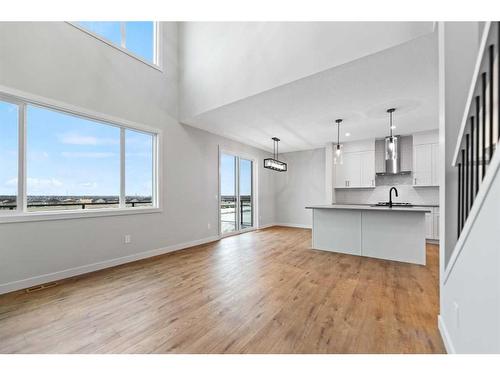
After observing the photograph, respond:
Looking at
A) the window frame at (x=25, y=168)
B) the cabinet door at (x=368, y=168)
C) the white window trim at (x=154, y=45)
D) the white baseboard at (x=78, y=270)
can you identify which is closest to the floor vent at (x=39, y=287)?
the white baseboard at (x=78, y=270)

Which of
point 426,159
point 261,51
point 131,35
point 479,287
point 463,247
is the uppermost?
point 131,35

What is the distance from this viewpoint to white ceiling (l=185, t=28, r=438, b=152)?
8.52 ft

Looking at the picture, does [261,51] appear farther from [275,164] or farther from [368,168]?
[368,168]

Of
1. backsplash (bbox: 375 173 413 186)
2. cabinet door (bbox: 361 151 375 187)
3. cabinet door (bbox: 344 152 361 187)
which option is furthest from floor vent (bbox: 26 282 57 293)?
backsplash (bbox: 375 173 413 186)

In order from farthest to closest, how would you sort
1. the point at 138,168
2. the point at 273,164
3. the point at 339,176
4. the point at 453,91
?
the point at 339,176
the point at 273,164
the point at 138,168
the point at 453,91

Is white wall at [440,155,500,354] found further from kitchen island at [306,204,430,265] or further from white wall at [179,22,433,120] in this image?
kitchen island at [306,204,430,265]

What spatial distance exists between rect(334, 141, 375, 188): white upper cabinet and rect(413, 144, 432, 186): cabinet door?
891 millimetres

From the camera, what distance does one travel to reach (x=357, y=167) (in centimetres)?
611

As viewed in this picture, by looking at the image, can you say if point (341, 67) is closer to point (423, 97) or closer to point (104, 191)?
point (423, 97)

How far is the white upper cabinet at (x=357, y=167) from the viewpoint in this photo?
233 inches

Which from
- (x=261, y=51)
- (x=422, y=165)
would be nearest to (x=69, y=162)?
(x=261, y=51)

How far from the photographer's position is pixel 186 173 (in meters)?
4.76

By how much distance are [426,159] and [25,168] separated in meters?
7.35
